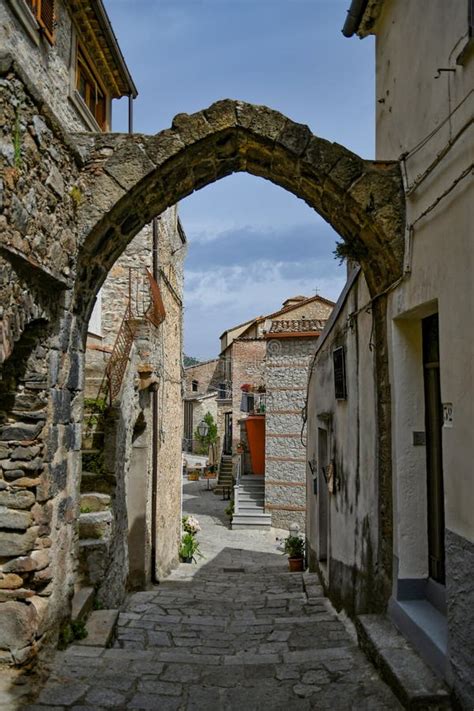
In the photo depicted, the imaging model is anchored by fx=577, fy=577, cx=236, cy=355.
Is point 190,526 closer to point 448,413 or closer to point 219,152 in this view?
point 219,152

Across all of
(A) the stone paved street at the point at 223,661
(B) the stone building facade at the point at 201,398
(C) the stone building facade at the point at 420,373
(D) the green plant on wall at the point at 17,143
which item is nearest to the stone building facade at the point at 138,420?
(A) the stone paved street at the point at 223,661

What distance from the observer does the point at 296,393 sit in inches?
701

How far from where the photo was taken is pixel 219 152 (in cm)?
474

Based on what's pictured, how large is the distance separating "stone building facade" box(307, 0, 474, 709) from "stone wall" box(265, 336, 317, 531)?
11.7m

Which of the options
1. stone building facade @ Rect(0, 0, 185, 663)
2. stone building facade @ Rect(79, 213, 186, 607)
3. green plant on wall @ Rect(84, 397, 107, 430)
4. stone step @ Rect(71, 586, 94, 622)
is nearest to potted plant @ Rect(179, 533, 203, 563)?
stone building facade @ Rect(79, 213, 186, 607)

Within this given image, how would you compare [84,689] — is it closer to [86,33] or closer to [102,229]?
[102,229]

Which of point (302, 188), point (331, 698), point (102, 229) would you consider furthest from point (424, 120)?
point (331, 698)

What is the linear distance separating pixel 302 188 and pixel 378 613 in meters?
3.47

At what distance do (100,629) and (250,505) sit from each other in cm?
1385

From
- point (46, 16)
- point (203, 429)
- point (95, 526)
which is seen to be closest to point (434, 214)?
point (95, 526)

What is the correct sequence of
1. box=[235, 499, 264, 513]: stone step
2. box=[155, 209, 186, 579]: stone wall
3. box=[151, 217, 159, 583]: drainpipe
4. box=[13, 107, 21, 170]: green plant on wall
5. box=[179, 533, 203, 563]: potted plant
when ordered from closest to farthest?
box=[13, 107, 21, 170]: green plant on wall < box=[151, 217, 159, 583]: drainpipe < box=[155, 209, 186, 579]: stone wall < box=[179, 533, 203, 563]: potted plant < box=[235, 499, 264, 513]: stone step

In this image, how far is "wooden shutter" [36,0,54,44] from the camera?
27.8ft

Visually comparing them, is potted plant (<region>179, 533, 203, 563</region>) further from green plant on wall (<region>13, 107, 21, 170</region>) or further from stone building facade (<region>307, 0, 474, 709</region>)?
green plant on wall (<region>13, 107, 21, 170</region>)

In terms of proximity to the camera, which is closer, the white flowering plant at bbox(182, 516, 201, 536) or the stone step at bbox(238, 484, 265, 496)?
the white flowering plant at bbox(182, 516, 201, 536)
